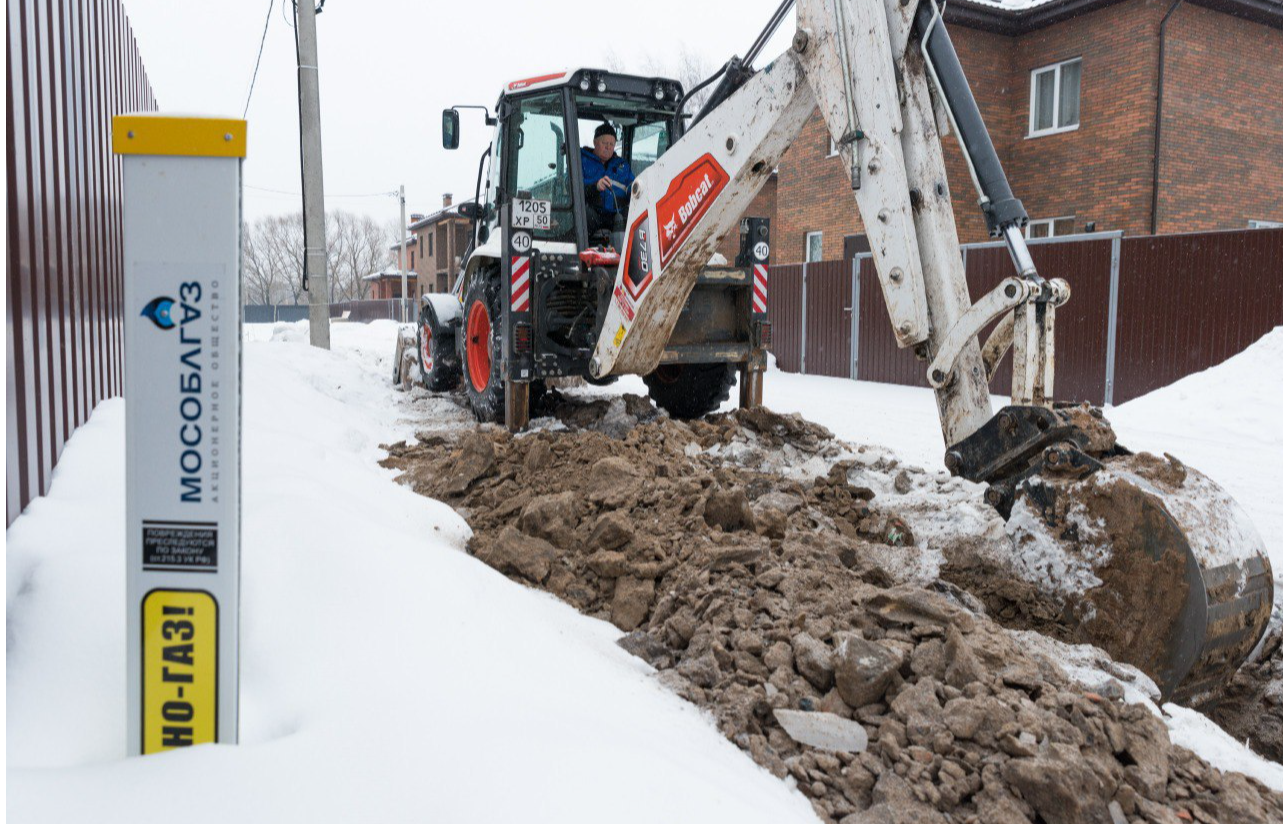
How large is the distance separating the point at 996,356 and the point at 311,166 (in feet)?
35.8

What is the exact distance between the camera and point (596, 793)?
2.13 metres

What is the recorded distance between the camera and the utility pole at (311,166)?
12.8m

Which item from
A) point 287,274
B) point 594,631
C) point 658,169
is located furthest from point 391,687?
point 287,274

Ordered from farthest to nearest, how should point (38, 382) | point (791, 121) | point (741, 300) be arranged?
point (741, 300) < point (791, 121) < point (38, 382)

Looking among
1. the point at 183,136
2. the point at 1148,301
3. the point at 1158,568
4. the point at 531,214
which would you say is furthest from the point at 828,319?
the point at 183,136

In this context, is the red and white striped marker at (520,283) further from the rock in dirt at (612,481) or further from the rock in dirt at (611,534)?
the rock in dirt at (611,534)

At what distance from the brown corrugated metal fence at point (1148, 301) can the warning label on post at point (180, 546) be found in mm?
11518

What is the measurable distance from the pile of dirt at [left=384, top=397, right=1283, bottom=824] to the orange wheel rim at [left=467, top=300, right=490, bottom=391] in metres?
3.03

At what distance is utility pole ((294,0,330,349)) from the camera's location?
12.8 meters

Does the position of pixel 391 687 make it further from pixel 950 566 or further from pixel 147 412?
pixel 950 566

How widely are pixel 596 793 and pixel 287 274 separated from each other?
81531mm

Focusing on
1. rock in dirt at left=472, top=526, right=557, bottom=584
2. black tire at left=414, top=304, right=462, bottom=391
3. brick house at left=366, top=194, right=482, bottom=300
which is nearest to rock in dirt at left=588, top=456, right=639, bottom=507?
rock in dirt at left=472, top=526, right=557, bottom=584

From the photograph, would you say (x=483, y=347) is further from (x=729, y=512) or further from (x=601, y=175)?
(x=729, y=512)

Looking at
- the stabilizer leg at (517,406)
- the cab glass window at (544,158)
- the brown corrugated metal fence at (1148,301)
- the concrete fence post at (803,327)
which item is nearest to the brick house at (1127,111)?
the concrete fence post at (803,327)
